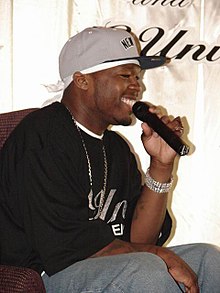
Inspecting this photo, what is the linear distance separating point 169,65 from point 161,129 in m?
0.97

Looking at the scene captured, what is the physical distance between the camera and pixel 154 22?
2330mm

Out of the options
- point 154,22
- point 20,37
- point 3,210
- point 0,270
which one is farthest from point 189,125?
point 0,270

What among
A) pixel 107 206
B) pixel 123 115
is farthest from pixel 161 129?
pixel 107 206

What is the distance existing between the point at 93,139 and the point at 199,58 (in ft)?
3.04

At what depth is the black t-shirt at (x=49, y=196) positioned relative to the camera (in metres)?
1.36

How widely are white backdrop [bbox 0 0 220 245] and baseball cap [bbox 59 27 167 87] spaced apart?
0.63 m

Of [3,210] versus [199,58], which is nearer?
[3,210]

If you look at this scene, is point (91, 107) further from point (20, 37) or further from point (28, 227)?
point (20, 37)

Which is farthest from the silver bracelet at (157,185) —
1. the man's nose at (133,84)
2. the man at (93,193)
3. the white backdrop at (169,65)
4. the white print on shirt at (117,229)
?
the white backdrop at (169,65)

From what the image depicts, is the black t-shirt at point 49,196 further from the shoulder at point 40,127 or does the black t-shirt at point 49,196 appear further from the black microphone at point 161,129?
the black microphone at point 161,129

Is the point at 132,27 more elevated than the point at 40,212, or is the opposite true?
the point at 132,27

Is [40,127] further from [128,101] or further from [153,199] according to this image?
[153,199]

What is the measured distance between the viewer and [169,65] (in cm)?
235

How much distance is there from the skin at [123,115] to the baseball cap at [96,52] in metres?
0.02
